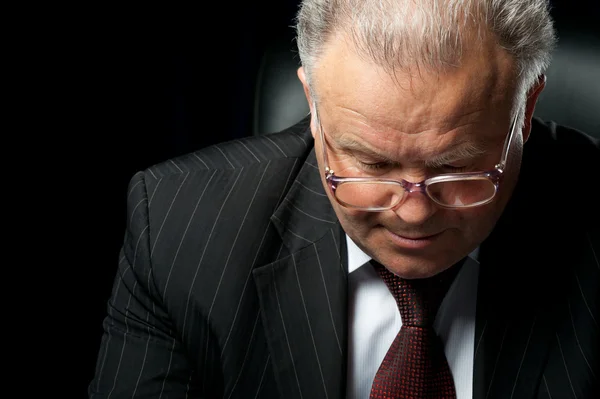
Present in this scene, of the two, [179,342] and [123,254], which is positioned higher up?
[123,254]

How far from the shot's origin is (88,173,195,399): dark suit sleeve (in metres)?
1.42

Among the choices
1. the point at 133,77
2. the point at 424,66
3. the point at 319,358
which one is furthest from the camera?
the point at 133,77

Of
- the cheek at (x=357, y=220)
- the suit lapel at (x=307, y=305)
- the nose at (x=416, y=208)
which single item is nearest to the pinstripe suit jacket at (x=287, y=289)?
the suit lapel at (x=307, y=305)

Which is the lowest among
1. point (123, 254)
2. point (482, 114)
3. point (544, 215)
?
point (123, 254)

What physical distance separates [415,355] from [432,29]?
1.79 feet

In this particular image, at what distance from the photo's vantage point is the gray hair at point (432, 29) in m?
1.07

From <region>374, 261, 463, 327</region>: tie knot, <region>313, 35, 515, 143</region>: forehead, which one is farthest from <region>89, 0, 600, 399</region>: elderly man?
<region>313, 35, 515, 143</region>: forehead

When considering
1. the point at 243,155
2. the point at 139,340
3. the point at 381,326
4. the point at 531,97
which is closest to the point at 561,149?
the point at 531,97

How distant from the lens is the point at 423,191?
1.13 m

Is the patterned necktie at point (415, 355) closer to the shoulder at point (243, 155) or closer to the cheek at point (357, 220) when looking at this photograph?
the cheek at point (357, 220)

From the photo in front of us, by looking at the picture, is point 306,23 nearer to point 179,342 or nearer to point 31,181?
point 179,342

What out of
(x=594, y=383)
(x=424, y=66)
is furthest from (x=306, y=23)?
(x=594, y=383)

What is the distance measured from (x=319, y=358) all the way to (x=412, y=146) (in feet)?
1.47

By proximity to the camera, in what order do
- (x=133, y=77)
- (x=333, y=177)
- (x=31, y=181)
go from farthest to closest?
(x=133, y=77) → (x=31, y=181) → (x=333, y=177)
